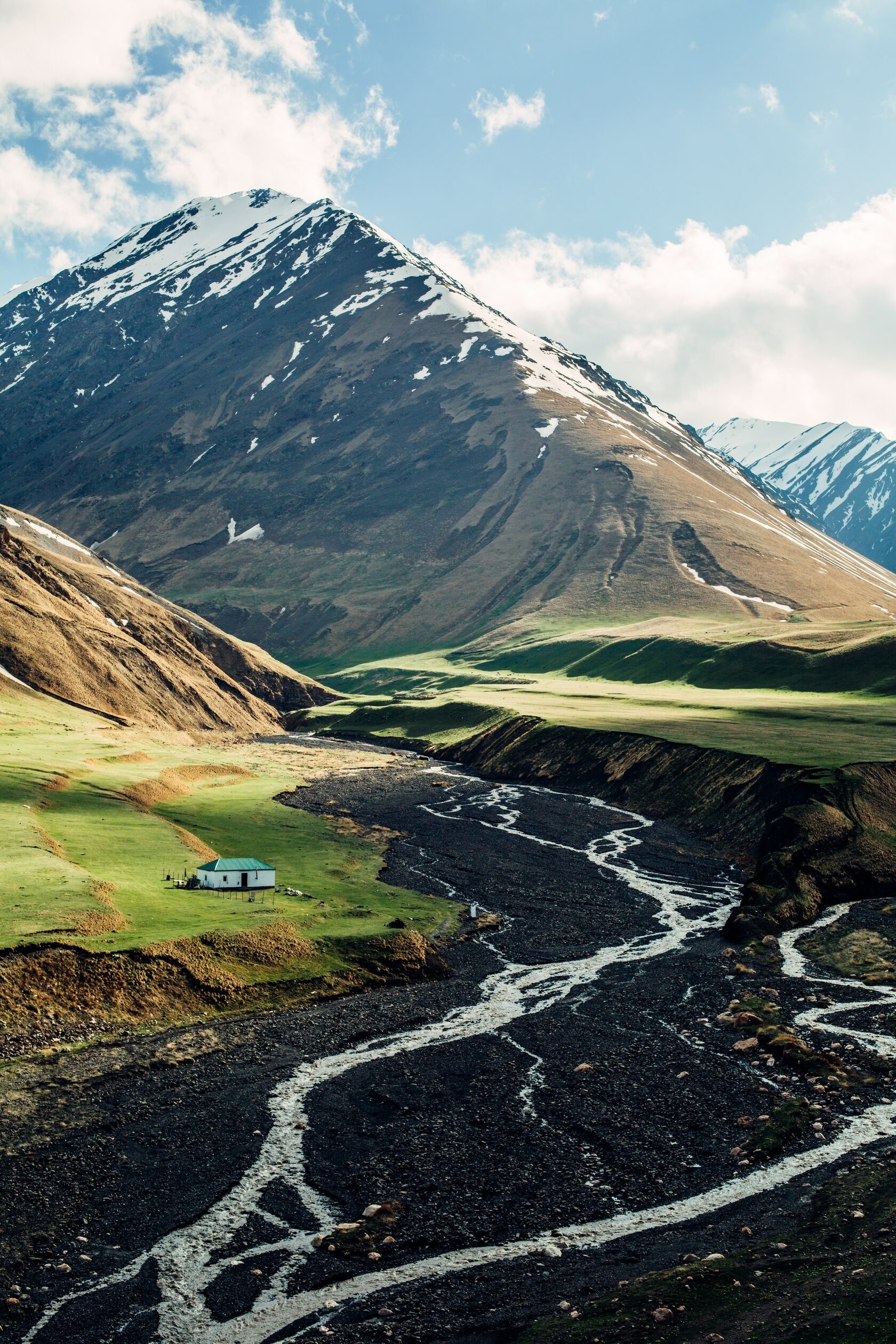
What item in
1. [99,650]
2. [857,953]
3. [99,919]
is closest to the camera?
[99,919]

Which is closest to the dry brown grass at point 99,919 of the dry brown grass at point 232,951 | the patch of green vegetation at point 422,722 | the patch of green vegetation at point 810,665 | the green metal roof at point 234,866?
the dry brown grass at point 232,951

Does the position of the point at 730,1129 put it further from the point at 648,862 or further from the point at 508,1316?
the point at 648,862

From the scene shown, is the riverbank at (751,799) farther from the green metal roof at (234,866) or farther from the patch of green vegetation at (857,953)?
the green metal roof at (234,866)

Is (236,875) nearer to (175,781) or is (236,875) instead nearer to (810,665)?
(175,781)

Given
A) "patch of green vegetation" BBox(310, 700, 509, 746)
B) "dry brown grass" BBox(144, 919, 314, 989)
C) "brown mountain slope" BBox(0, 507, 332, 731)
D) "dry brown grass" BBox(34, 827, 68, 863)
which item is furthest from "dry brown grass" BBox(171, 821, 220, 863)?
"patch of green vegetation" BBox(310, 700, 509, 746)

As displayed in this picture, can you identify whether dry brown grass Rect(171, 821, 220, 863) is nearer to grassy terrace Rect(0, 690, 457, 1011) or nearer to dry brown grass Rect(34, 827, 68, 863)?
grassy terrace Rect(0, 690, 457, 1011)

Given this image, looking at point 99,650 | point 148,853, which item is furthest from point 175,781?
point 99,650

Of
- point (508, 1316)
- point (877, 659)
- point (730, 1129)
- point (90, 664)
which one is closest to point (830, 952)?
point (730, 1129)
